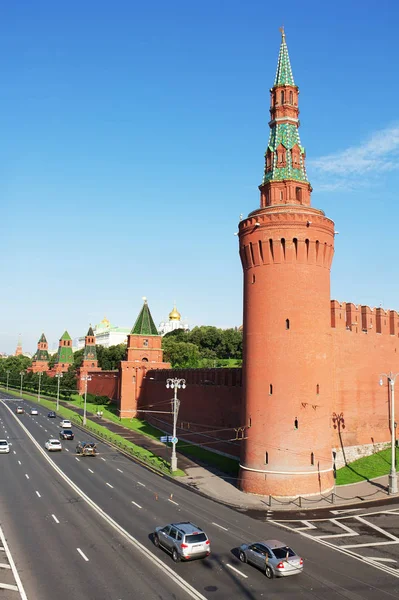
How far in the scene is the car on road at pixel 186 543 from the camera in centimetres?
2292

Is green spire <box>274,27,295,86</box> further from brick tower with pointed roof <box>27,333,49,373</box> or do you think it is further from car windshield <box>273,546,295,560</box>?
brick tower with pointed roof <box>27,333,49,373</box>

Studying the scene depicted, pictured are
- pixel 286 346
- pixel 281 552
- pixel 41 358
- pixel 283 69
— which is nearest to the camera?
pixel 281 552

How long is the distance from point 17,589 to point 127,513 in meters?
12.3

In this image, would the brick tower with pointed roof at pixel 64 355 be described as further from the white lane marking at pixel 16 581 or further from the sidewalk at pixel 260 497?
the white lane marking at pixel 16 581

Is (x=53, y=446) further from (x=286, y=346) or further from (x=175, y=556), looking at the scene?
(x=175, y=556)

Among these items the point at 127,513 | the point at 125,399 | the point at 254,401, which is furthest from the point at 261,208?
the point at 125,399

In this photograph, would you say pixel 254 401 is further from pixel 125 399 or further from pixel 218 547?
pixel 125 399

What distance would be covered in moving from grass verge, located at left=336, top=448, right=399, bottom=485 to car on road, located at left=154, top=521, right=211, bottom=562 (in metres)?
21.8

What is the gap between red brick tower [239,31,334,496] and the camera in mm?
39344

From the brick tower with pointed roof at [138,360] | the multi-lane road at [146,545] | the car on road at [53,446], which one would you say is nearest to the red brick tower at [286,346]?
the multi-lane road at [146,545]

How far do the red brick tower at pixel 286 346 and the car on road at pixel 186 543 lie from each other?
16.2 meters

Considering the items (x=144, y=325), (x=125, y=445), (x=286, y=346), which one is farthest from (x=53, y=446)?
(x=144, y=325)

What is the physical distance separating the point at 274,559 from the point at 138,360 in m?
70.1

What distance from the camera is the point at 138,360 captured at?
9056 centimetres
